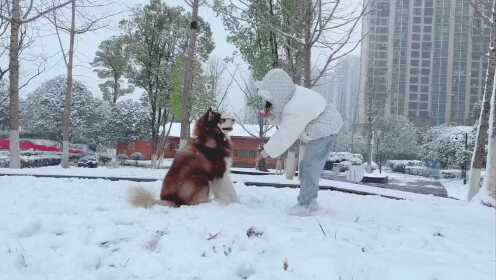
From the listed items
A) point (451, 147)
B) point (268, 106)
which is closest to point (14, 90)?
point (268, 106)

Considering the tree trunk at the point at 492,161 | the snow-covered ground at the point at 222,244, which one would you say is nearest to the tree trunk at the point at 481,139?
the tree trunk at the point at 492,161

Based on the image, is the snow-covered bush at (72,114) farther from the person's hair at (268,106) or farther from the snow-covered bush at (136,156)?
the person's hair at (268,106)

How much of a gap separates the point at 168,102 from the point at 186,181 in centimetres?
1944

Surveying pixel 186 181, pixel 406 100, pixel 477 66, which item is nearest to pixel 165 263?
pixel 186 181

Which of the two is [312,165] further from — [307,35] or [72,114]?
[72,114]

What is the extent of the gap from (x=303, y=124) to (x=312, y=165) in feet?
1.73

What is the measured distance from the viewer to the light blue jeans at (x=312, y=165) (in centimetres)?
428

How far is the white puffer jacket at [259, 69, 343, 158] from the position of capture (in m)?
4.05

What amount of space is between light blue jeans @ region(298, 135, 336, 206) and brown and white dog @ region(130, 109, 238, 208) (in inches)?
34.7

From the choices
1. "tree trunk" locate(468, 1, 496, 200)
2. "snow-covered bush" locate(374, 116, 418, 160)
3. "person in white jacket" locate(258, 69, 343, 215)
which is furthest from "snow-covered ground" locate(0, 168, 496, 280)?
"snow-covered bush" locate(374, 116, 418, 160)

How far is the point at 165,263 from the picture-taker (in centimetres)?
247

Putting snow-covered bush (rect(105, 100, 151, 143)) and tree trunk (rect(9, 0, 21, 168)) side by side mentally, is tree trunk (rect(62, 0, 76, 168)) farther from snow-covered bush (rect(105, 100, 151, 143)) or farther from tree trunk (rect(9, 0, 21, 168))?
snow-covered bush (rect(105, 100, 151, 143))

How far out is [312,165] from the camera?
4281 millimetres

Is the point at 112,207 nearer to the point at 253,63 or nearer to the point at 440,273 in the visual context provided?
the point at 440,273
